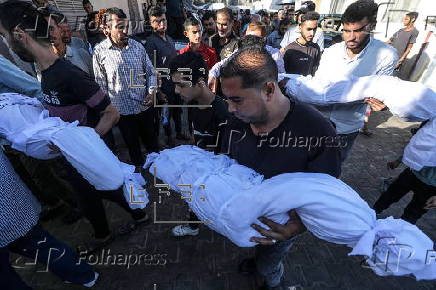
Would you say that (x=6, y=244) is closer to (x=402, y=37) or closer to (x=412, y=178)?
(x=412, y=178)

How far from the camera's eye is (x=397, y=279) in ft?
8.54

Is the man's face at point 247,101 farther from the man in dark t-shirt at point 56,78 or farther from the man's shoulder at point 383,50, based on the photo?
the man's shoulder at point 383,50

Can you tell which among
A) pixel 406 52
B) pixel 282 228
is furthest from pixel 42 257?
pixel 406 52

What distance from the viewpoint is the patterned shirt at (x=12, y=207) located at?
170cm

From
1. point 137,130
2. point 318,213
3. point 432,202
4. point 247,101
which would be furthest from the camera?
point 137,130

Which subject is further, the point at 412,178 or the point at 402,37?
the point at 402,37

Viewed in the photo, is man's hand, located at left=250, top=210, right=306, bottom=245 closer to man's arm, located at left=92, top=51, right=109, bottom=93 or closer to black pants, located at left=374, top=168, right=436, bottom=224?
black pants, located at left=374, top=168, right=436, bottom=224

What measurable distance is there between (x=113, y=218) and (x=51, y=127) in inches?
79.1

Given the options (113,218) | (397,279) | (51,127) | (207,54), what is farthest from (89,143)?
(397,279)

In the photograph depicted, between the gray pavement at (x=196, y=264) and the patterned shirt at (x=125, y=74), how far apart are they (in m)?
1.65

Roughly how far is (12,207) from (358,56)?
3.59 m

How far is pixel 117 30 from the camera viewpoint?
127 inches

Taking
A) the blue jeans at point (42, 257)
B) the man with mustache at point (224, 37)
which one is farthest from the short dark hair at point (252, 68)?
the man with mustache at point (224, 37)

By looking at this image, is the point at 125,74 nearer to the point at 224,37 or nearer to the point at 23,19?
the point at 23,19
